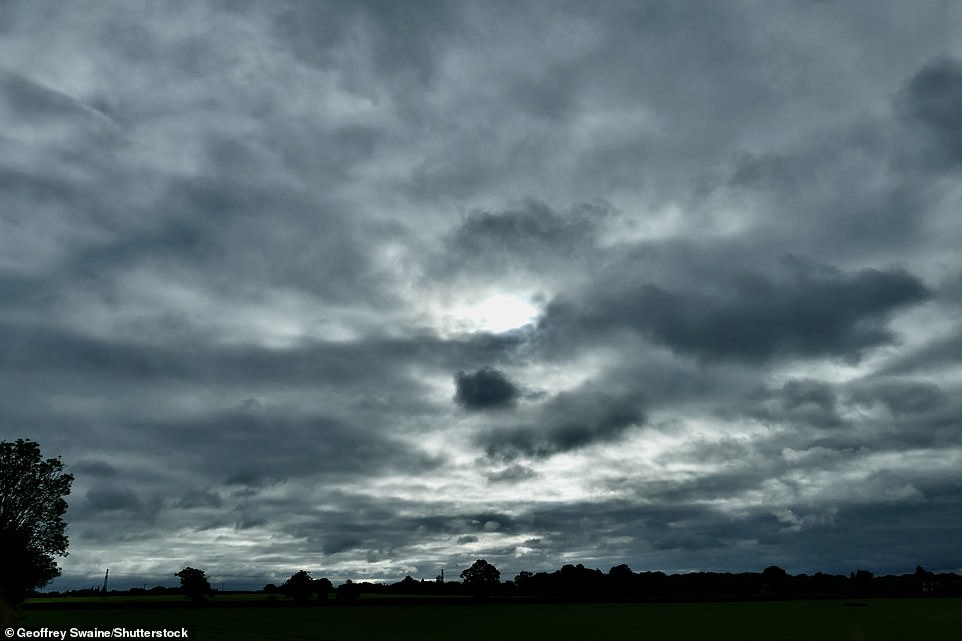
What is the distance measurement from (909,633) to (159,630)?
124 m

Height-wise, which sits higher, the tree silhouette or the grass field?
the tree silhouette

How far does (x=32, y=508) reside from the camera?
405 feet

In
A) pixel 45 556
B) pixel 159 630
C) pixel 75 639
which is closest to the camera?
pixel 75 639

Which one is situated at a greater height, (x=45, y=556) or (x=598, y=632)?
(x=45, y=556)

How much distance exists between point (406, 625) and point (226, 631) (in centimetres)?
3877

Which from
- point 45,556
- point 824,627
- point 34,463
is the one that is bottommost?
point 824,627

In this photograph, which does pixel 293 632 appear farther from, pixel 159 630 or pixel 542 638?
pixel 542 638

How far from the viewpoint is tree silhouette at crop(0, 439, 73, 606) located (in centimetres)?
11744

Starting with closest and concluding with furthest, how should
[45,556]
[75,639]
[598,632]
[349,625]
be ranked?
[75,639], [45,556], [598,632], [349,625]

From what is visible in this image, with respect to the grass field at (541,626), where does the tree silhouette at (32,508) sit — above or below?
above

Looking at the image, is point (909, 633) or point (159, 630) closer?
point (159, 630)

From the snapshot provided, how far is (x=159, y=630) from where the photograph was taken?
10981 cm

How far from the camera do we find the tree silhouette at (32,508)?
117 m

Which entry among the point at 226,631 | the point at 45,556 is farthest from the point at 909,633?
the point at 45,556
